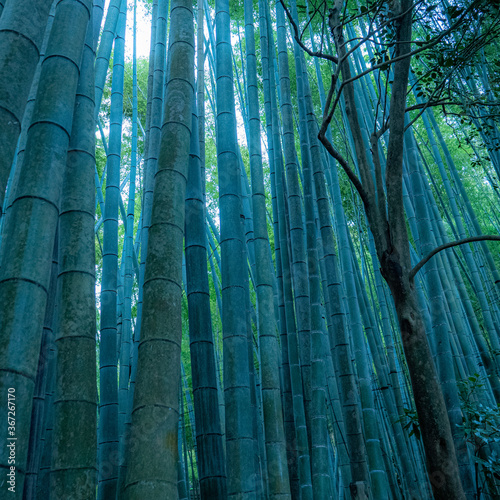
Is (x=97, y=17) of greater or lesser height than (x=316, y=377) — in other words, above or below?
above

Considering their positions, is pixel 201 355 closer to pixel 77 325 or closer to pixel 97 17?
pixel 77 325

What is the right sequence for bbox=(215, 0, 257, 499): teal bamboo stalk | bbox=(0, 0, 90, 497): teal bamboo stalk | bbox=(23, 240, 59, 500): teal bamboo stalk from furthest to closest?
bbox=(215, 0, 257, 499): teal bamboo stalk, bbox=(23, 240, 59, 500): teal bamboo stalk, bbox=(0, 0, 90, 497): teal bamboo stalk

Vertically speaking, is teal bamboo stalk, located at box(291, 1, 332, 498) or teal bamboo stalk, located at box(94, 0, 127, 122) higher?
teal bamboo stalk, located at box(94, 0, 127, 122)

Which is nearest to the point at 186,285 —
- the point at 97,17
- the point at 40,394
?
the point at 40,394

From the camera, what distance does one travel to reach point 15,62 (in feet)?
4.00

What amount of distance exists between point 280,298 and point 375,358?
4.03 feet

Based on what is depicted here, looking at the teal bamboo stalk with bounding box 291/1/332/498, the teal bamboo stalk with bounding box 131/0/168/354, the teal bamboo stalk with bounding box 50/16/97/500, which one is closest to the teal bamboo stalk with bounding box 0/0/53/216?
the teal bamboo stalk with bounding box 50/16/97/500

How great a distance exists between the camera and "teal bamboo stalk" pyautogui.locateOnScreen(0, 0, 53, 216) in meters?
1.16

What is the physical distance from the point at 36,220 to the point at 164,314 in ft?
1.46

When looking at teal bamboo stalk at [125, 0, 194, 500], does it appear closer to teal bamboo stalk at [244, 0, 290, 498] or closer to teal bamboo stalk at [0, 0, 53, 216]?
teal bamboo stalk at [0, 0, 53, 216]

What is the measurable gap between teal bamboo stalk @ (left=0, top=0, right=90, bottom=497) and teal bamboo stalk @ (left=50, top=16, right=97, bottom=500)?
157mm

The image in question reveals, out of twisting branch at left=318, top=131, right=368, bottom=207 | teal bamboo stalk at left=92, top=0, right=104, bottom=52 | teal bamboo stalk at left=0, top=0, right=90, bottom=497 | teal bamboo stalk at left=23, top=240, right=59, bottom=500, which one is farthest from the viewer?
twisting branch at left=318, top=131, right=368, bottom=207

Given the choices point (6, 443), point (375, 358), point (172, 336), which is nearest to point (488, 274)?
point (375, 358)

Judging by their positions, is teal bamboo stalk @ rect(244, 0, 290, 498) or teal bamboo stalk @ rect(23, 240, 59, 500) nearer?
teal bamboo stalk @ rect(23, 240, 59, 500)
